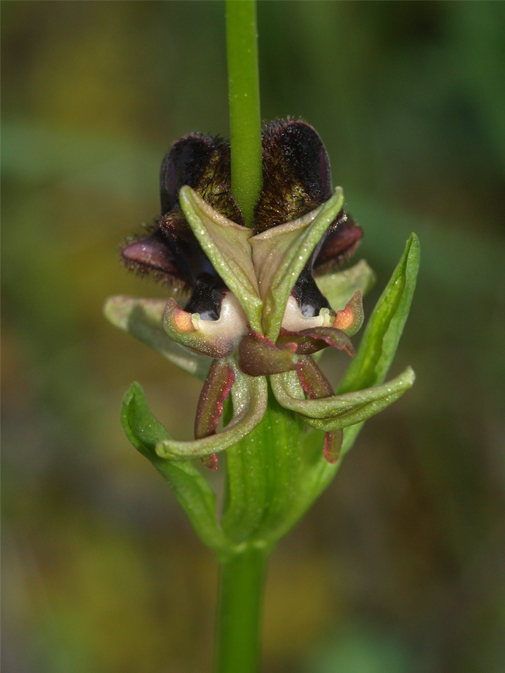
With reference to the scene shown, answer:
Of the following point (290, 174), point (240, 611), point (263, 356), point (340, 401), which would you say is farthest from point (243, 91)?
point (240, 611)

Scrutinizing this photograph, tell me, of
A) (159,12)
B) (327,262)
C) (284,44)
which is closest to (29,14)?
(159,12)

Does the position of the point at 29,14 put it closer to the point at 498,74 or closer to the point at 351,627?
the point at 498,74

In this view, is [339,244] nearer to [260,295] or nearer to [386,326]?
[386,326]

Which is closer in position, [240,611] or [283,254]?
[283,254]

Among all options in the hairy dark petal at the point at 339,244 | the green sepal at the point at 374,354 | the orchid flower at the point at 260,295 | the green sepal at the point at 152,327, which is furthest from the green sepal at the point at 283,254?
the green sepal at the point at 152,327

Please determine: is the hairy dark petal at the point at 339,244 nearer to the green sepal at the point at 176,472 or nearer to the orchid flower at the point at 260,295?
the orchid flower at the point at 260,295

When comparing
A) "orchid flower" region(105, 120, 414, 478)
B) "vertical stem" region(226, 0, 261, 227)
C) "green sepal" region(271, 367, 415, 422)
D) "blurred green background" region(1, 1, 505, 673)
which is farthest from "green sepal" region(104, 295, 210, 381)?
"blurred green background" region(1, 1, 505, 673)

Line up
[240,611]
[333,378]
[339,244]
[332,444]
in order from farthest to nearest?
[333,378], [240,611], [339,244], [332,444]
